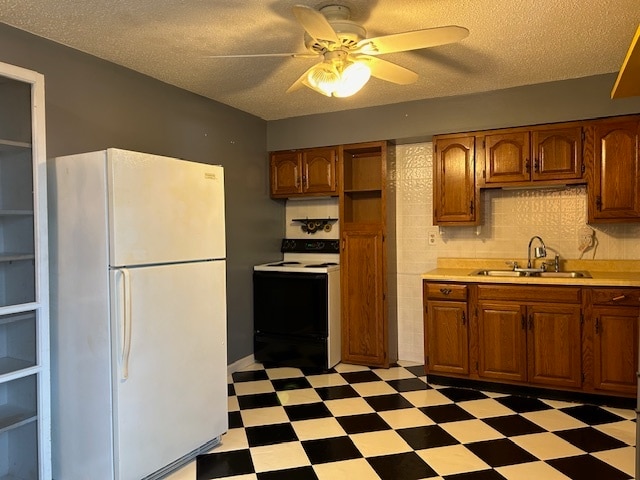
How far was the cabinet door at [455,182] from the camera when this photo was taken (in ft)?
12.2

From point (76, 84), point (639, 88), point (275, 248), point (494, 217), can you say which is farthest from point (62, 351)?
point (494, 217)

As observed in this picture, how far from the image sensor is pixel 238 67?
299 centimetres

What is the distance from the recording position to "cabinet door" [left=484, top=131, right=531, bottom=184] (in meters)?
3.54

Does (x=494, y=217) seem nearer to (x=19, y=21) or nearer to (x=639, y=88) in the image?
(x=639, y=88)

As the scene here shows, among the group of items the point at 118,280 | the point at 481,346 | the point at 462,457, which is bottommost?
the point at 462,457

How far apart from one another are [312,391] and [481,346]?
4.34ft

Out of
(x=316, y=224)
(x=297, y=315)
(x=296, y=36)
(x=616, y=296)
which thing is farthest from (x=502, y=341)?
(x=296, y=36)

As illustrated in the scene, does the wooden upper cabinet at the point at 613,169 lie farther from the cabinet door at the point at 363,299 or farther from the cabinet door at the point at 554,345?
the cabinet door at the point at 363,299

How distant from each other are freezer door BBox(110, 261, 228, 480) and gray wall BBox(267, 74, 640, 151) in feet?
6.67

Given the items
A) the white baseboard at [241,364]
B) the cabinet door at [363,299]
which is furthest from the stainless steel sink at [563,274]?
the white baseboard at [241,364]

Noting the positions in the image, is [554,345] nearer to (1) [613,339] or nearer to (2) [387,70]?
(1) [613,339]

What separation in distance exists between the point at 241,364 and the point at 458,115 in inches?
111

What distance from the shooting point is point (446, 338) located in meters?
3.59

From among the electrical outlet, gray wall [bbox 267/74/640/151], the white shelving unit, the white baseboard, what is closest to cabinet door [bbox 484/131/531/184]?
gray wall [bbox 267/74/640/151]
